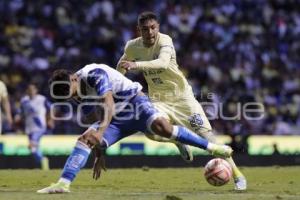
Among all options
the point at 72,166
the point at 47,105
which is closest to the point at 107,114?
the point at 72,166

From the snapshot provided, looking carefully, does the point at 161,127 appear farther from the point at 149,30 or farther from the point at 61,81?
the point at 149,30

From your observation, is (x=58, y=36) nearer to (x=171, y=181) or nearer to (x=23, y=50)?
(x=23, y=50)

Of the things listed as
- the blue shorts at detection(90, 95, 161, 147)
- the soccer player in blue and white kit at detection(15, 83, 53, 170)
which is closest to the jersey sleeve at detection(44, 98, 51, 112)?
the soccer player in blue and white kit at detection(15, 83, 53, 170)

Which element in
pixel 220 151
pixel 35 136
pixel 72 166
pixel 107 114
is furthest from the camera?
pixel 35 136

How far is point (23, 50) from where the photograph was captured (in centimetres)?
2700

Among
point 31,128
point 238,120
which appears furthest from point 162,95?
point 238,120

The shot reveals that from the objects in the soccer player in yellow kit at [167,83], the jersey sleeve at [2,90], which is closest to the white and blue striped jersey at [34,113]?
the jersey sleeve at [2,90]

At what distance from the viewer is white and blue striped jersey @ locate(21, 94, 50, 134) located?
21641 millimetres

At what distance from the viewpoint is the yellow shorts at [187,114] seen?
1371cm

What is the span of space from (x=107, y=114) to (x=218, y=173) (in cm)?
221

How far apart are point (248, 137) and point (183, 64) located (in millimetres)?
4913

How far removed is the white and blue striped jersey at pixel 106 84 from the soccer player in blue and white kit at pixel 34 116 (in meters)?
9.50

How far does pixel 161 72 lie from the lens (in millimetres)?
13812

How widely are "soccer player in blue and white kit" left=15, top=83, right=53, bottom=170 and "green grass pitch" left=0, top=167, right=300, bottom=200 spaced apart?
2.92 meters
